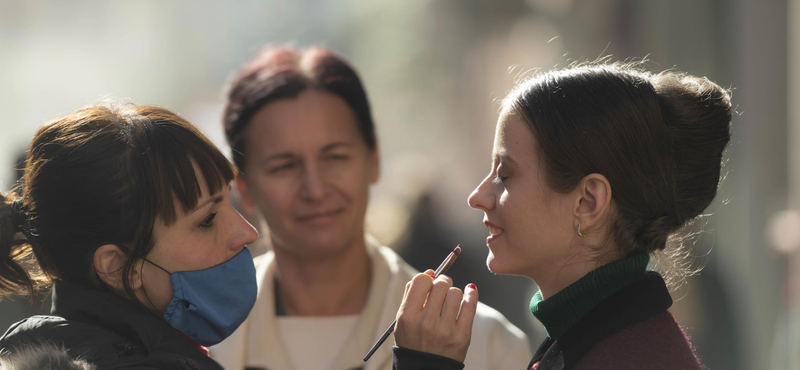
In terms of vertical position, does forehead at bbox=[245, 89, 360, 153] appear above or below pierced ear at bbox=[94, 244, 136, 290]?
above

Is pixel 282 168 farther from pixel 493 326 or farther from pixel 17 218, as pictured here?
pixel 17 218

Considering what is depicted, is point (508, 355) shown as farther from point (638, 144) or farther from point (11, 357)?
point (11, 357)

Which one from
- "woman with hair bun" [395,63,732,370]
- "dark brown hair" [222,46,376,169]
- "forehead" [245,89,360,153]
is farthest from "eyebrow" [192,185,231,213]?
"dark brown hair" [222,46,376,169]

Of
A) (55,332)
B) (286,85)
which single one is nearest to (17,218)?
(55,332)

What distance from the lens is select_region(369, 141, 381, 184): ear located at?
11.4 feet

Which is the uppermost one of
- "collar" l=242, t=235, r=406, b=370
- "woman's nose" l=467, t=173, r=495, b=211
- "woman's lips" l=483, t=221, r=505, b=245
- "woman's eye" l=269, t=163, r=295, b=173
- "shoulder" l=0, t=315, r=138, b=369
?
"woman's nose" l=467, t=173, r=495, b=211

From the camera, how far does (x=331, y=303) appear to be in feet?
11.0

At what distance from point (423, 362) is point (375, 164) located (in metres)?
1.60

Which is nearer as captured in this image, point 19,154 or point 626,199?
point 626,199

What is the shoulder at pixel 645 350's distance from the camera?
1.85m

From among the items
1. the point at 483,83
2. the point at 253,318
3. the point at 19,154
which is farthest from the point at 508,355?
the point at 483,83

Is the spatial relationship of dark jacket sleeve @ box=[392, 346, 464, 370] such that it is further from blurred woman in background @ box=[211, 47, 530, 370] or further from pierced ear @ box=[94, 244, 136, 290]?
blurred woman in background @ box=[211, 47, 530, 370]

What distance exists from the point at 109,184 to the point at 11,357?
47cm

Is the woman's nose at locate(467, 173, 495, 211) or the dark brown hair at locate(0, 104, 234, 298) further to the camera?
the woman's nose at locate(467, 173, 495, 211)
